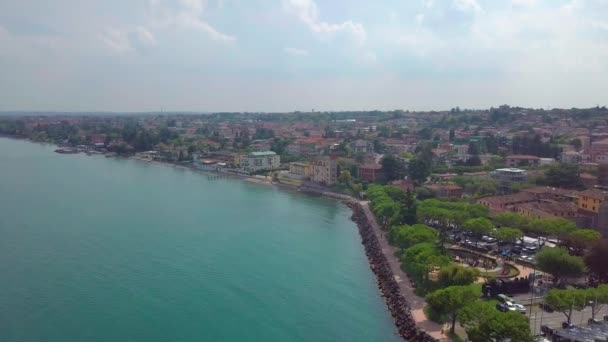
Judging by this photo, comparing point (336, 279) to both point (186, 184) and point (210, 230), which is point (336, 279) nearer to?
point (210, 230)

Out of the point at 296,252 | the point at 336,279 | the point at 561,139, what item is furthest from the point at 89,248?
the point at 561,139

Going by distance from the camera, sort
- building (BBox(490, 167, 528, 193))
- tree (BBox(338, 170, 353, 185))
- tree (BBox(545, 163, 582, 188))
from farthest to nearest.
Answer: tree (BBox(338, 170, 353, 185))
building (BBox(490, 167, 528, 193))
tree (BBox(545, 163, 582, 188))

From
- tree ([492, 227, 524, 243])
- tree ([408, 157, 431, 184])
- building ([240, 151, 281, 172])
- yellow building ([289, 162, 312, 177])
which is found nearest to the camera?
tree ([492, 227, 524, 243])

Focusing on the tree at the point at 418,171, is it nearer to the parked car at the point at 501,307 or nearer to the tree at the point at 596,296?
the parked car at the point at 501,307

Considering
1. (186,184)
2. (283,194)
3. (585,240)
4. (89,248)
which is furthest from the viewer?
(186,184)

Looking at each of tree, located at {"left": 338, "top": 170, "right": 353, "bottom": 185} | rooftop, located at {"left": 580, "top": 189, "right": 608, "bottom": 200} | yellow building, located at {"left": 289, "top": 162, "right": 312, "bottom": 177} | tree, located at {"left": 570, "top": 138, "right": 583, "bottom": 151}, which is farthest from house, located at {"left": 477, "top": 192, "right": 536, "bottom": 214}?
tree, located at {"left": 570, "top": 138, "right": 583, "bottom": 151}

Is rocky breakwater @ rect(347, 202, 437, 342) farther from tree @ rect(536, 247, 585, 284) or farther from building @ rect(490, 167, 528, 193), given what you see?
building @ rect(490, 167, 528, 193)

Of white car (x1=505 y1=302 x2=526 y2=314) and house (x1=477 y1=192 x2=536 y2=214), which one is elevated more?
house (x1=477 y1=192 x2=536 y2=214)
